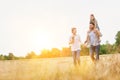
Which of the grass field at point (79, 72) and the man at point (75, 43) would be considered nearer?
the grass field at point (79, 72)

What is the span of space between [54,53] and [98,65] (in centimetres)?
4014

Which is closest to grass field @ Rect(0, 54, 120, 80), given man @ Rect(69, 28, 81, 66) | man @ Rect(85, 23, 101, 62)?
man @ Rect(85, 23, 101, 62)

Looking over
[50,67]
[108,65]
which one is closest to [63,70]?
[50,67]

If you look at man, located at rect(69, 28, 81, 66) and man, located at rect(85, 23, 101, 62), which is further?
man, located at rect(69, 28, 81, 66)

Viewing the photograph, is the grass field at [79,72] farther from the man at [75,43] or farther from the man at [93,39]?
the man at [75,43]

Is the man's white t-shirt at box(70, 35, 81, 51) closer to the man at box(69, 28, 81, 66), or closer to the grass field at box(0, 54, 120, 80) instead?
the man at box(69, 28, 81, 66)

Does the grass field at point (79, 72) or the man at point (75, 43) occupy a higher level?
the man at point (75, 43)

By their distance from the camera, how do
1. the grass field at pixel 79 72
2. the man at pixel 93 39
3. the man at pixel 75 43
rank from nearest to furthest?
the grass field at pixel 79 72, the man at pixel 93 39, the man at pixel 75 43

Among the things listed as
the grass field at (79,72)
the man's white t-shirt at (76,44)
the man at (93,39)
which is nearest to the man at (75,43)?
the man's white t-shirt at (76,44)

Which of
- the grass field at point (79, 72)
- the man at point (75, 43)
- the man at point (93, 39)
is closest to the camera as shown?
the grass field at point (79, 72)

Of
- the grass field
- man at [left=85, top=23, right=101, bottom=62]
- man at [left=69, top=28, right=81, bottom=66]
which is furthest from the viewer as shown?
man at [left=69, top=28, right=81, bottom=66]

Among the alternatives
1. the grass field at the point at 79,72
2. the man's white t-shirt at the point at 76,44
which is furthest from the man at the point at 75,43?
the grass field at the point at 79,72

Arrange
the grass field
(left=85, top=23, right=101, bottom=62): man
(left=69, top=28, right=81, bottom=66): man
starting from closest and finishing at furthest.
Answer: the grass field → (left=85, top=23, right=101, bottom=62): man → (left=69, top=28, right=81, bottom=66): man

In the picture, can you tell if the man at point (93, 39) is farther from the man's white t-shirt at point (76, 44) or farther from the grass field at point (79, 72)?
the grass field at point (79, 72)
